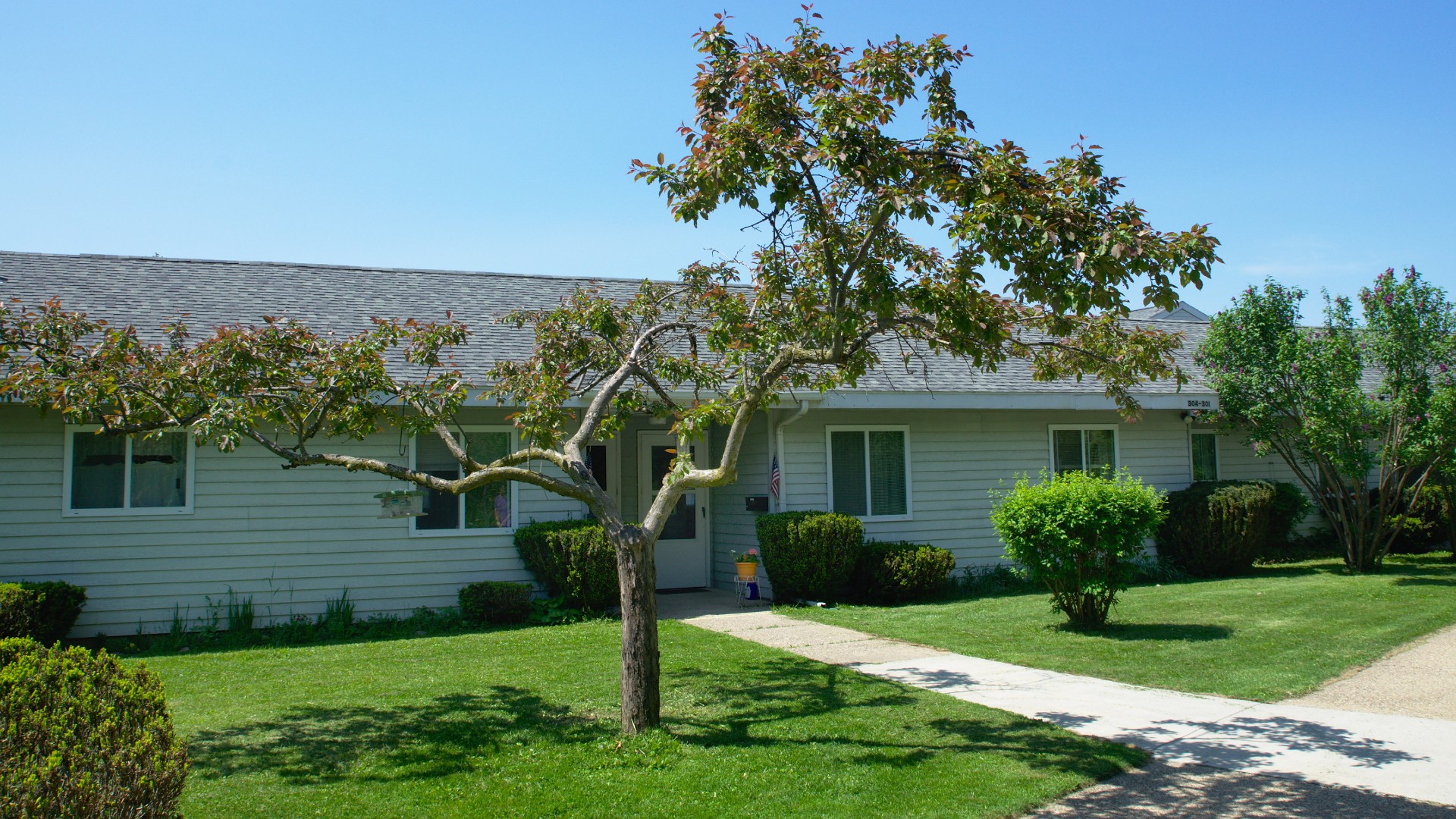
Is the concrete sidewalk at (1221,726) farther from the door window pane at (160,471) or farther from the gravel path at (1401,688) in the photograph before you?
the door window pane at (160,471)

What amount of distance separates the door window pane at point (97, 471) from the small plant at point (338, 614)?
2414 millimetres

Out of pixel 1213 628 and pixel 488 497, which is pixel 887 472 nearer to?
pixel 1213 628

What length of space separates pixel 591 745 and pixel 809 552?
630 centimetres

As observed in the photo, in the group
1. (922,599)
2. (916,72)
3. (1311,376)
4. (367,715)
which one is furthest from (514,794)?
(1311,376)

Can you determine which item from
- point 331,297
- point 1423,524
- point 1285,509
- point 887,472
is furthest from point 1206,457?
point 331,297

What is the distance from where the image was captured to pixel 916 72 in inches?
258

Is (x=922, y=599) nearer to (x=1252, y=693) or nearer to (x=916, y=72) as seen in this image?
(x=1252, y=693)

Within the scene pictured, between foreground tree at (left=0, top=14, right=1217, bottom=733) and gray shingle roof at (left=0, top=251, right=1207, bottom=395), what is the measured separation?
4.68m

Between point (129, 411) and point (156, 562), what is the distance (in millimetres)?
4923

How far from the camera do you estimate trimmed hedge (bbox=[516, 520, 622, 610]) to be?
37.1 ft

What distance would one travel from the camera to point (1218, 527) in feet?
47.1

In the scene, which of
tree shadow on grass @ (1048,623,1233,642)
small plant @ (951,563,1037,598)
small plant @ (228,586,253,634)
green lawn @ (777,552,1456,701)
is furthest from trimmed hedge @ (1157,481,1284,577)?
small plant @ (228,586,253,634)

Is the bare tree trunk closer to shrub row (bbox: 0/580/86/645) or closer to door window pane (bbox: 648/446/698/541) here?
shrub row (bbox: 0/580/86/645)

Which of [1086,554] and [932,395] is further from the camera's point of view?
[932,395]
